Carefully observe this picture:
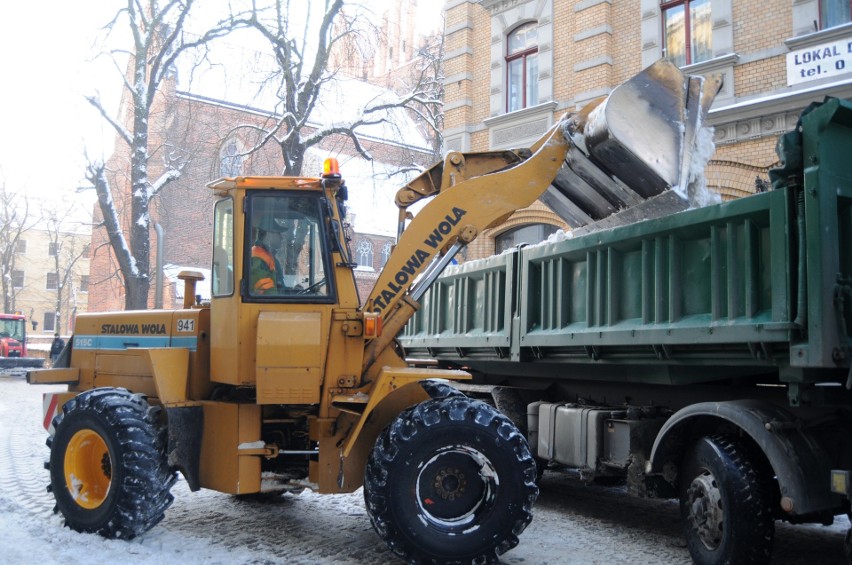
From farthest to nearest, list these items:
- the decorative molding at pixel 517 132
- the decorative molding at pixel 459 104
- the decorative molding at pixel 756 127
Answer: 1. the decorative molding at pixel 459 104
2. the decorative molding at pixel 517 132
3. the decorative molding at pixel 756 127

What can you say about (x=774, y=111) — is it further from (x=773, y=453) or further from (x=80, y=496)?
(x=80, y=496)

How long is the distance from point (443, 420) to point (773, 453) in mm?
2132

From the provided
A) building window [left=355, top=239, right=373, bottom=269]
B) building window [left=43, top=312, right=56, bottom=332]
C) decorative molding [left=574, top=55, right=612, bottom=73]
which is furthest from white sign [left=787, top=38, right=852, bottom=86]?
building window [left=43, top=312, right=56, bottom=332]

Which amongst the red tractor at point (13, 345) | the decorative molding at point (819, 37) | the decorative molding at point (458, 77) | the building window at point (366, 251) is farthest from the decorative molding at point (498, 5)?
the red tractor at point (13, 345)

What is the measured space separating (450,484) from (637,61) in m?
11.4

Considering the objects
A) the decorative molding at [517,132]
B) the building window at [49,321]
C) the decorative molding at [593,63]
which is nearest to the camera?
the decorative molding at [593,63]

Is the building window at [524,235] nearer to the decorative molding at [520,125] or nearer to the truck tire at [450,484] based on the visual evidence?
the decorative molding at [520,125]

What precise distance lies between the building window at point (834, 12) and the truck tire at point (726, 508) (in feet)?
29.0

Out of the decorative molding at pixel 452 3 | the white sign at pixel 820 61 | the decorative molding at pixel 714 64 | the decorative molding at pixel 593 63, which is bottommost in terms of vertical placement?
the white sign at pixel 820 61

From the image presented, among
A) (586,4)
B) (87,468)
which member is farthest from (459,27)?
(87,468)

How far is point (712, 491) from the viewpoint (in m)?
5.42

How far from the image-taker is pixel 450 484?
555 centimetres

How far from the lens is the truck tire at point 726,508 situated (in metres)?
5.14

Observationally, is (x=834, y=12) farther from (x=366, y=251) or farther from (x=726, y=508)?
(x=366, y=251)
